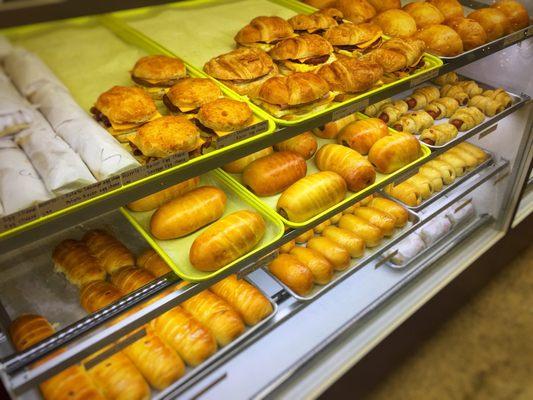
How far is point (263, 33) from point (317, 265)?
0.87m

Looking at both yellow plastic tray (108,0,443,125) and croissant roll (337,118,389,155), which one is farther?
croissant roll (337,118,389,155)

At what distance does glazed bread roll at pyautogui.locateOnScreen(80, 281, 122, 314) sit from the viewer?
1.45 m

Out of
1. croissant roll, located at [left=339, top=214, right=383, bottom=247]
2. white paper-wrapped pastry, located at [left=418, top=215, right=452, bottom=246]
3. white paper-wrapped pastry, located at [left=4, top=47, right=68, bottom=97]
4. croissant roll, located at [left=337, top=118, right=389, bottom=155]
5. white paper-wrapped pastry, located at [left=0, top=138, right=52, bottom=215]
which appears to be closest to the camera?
white paper-wrapped pastry, located at [left=0, top=138, right=52, bottom=215]

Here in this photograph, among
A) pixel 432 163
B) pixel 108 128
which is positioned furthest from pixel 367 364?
pixel 108 128

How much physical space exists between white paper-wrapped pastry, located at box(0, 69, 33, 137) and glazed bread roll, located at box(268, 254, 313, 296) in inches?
40.0

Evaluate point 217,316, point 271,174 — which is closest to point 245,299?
point 217,316

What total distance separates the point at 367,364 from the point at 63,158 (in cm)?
155

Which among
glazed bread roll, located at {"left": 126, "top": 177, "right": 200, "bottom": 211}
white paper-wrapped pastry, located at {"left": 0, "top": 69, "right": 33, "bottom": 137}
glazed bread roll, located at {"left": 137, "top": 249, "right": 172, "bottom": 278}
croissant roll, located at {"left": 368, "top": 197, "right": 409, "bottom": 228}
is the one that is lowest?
croissant roll, located at {"left": 368, "top": 197, "right": 409, "bottom": 228}

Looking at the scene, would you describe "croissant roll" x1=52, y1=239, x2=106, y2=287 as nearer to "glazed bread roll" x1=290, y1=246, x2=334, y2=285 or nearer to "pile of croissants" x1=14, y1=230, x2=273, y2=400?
"pile of croissants" x1=14, y1=230, x2=273, y2=400

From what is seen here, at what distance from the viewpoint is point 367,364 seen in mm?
2145

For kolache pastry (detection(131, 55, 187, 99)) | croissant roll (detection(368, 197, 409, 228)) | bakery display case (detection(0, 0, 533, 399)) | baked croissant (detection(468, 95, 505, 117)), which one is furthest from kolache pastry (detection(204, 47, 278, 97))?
baked croissant (detection(468, 95, 505, 117))

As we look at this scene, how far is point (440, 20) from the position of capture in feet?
6.92

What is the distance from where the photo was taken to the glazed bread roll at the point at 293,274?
6.03ft

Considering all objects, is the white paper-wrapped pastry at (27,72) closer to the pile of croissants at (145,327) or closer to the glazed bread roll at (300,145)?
the pile of croissants at (145,327)
